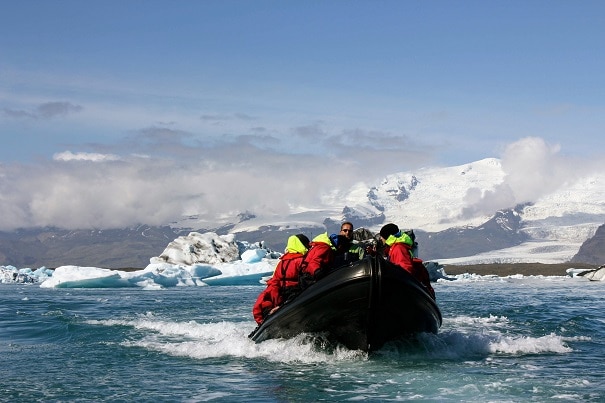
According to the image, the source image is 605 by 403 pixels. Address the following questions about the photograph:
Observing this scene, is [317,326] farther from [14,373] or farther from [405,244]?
[14,373]

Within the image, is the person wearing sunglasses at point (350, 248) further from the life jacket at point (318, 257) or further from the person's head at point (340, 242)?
the life jacket at point (318, 257)

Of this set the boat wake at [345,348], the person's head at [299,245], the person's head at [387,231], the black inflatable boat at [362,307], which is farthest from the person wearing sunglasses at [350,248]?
the boat wake at [345,348]

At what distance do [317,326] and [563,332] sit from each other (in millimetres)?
6947

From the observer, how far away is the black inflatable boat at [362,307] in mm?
10992

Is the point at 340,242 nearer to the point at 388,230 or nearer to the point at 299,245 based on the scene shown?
the point at 299,245

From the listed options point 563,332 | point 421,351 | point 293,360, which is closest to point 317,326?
point 293,360

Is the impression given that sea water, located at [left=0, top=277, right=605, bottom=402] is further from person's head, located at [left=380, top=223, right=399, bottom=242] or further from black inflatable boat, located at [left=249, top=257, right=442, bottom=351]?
person's head, located at [left=380, top=223, right=399, bottom=242]

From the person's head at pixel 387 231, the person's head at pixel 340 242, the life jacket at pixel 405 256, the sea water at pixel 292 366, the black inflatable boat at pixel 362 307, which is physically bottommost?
the sea water at pixel 292 366

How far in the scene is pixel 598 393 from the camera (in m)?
8.97

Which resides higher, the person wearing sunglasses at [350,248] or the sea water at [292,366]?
the person wearing sunglasses at [350,248]

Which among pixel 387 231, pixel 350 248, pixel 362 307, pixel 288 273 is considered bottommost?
pixel 362 307

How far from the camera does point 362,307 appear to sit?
11133 millimetres

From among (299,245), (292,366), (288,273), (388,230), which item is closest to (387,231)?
(388,230)

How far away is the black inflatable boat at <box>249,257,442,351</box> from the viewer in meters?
11.0
